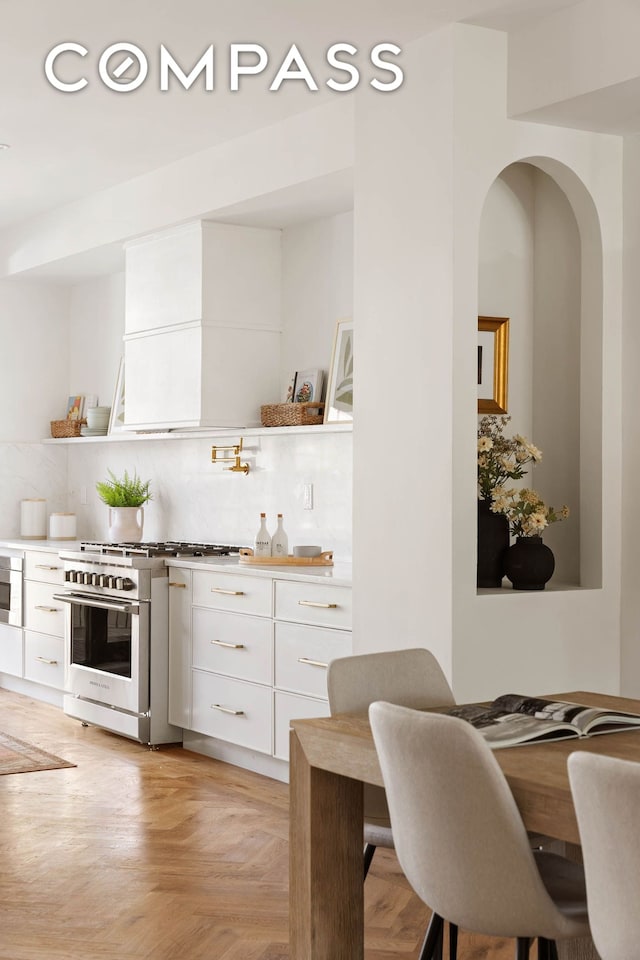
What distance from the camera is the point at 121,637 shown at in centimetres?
577

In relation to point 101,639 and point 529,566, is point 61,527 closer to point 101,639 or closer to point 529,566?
point 101,639

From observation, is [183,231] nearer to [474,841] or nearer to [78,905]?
[78,905]

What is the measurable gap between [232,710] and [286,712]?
0.40 metres

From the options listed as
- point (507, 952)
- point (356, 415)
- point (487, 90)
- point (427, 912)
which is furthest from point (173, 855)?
point (487, 90)

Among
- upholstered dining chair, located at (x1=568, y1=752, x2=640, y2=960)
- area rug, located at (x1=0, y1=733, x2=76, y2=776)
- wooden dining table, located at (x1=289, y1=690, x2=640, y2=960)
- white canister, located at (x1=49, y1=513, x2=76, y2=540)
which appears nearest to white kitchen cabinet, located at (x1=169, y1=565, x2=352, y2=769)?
area rug, located at (x1=0, y1=733, x2=76, y2=776)

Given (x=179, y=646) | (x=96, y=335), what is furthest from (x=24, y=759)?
(x=96, y=335)

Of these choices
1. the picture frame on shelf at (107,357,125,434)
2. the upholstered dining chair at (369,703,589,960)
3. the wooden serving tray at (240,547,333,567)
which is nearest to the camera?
the upholstered dining chair at (369,703,589,960)

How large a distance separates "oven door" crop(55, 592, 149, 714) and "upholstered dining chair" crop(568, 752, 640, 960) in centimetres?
389

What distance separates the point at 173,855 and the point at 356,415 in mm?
1701

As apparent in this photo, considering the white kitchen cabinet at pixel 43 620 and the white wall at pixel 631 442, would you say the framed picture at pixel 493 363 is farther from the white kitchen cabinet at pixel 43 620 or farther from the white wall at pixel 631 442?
the white kitchen cabinet at pixel 43 620

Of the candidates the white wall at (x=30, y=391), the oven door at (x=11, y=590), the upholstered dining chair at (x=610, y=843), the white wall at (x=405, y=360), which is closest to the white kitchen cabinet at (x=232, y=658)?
the white wall at (x=405, y=360)

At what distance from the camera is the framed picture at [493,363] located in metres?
4.42

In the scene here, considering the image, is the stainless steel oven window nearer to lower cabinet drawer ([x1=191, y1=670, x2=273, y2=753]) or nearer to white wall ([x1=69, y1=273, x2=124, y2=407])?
lower cabinet drawer ([x1=191, y1=670, x2=273, y2=753])

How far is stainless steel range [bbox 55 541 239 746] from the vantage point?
5613 millimetres
